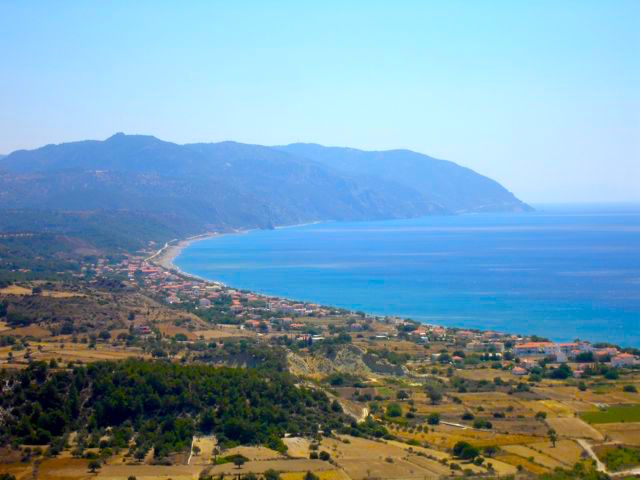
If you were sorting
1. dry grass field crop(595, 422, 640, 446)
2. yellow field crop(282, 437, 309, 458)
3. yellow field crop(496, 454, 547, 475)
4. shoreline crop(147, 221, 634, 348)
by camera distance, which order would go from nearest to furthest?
yellow field crop(496, 454, 547, 475)
yellow field crop(282, 437, 309, 458)
dry grass field crop(595, 422, 640, 446)
shoreline crop(147, 221, 634, 348)

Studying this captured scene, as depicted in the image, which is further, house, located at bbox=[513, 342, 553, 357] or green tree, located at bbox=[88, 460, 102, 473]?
house, located at bbox=[513, 342, 553, 357]

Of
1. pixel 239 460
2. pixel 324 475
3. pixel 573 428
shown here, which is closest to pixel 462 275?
pixel 573 428

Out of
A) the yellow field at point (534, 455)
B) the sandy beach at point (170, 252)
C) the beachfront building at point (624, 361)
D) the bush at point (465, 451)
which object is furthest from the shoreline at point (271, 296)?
the bush at point (465, 451)

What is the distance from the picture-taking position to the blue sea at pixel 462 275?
71.6 m

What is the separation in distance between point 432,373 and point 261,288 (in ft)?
153

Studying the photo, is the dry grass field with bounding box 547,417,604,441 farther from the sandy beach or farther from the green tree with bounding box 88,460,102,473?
the sandy beach

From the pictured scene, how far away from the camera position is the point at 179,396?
35188mm

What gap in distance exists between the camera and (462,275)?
103m

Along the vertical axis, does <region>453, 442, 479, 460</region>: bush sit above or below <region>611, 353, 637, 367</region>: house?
below

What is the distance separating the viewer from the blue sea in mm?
Answer: 71625

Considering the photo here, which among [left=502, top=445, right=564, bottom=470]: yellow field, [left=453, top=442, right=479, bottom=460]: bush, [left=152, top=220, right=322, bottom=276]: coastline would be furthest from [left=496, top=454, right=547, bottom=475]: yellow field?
[left=152, top=220, right=322, bottom=276]: coastline

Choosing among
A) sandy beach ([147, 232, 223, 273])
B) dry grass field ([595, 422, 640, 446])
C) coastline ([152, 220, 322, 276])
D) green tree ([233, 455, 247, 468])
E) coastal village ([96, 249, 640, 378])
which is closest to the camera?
green tree ([233, 455, 247, 468])

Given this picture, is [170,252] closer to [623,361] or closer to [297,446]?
[623,361]

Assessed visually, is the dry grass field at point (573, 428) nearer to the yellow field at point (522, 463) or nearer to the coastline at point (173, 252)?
the yellow field at point (522, 463)
